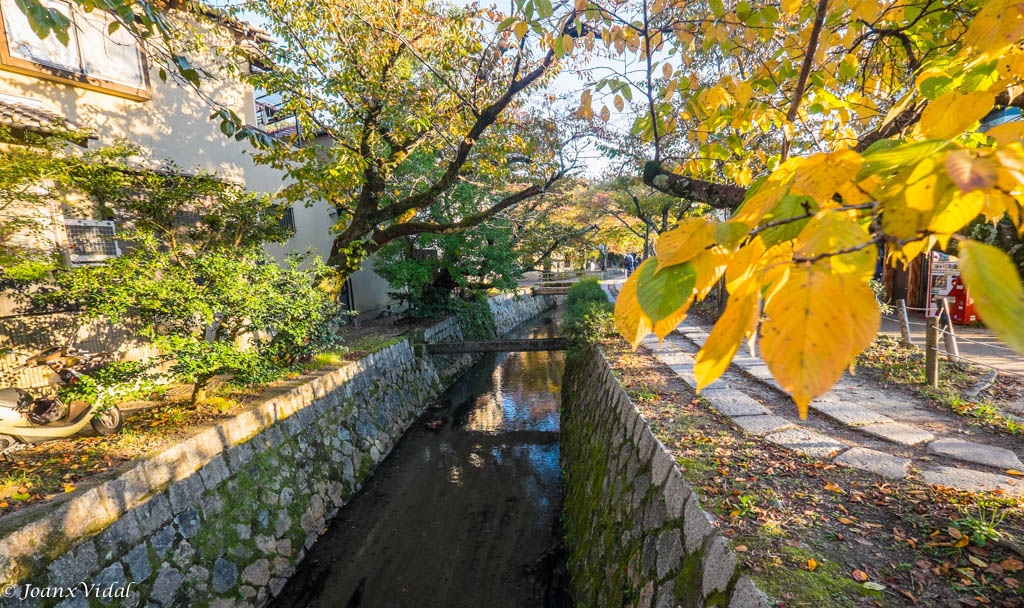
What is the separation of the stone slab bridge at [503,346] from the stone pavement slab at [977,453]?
7377 mm

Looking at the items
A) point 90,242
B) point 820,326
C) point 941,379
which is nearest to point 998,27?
point 820,326

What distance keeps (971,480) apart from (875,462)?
57cm

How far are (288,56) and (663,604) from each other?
890 centimetres

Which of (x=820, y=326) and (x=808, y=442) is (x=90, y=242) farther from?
(x=808, y=442)

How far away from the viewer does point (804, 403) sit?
0.70 meters

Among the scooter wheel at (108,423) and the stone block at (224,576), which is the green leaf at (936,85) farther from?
the scooter wheel at (108,423)

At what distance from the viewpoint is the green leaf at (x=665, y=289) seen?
937 millimetres

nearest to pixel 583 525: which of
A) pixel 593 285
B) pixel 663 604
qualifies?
pixel 663 604

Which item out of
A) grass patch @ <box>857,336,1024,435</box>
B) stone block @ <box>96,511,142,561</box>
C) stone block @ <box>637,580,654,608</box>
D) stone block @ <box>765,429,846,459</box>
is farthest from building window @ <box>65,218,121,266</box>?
grass patch @ <box>857,336,1024,435</box>

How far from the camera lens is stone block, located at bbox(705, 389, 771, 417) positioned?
5035 millimetres

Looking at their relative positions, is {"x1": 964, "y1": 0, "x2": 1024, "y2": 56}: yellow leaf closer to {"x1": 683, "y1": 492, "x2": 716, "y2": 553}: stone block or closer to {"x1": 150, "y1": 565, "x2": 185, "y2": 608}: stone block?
{"x1": 683, "y1": 492, "x2": 716, "y2": 553}: stone block

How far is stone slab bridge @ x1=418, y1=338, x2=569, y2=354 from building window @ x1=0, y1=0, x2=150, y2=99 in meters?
8.06

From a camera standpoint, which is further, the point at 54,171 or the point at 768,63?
the point at 54,171

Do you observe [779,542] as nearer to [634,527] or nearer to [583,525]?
[634,527]
